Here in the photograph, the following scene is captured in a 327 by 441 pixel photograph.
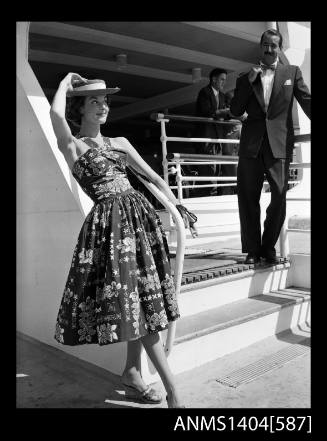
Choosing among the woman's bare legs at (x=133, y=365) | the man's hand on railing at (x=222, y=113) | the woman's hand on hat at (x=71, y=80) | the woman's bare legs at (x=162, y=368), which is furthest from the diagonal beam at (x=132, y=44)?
the woman's bare legs at (x=162, y=368)

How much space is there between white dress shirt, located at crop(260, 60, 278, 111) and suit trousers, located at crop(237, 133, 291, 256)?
0.33 meters

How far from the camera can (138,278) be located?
7.59 ft

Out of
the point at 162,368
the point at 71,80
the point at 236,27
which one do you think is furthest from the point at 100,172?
the point at 236,27

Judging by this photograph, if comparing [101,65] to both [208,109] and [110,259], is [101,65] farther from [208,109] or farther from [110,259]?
[110,259]

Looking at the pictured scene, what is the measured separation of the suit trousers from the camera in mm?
3738

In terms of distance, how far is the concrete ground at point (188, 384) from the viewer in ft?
8.13

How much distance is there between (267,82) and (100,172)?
2.03 m

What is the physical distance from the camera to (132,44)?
649cm

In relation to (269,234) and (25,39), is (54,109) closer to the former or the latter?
(25,39)

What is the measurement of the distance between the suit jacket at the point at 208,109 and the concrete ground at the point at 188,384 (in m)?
3.35

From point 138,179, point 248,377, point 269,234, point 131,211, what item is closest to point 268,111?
point 269,234

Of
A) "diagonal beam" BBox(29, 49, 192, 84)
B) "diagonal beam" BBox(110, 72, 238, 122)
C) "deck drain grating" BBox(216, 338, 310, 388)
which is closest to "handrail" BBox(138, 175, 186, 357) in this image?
"deck drain grating" BBox(216, 338, 310, 388)

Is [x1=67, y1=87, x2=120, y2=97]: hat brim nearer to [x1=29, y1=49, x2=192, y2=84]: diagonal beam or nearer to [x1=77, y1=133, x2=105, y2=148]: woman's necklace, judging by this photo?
[x1=77, y1=133, x2=105, y2=148]: woman's necklace

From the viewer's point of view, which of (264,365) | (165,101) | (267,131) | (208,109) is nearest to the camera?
(264,365)
